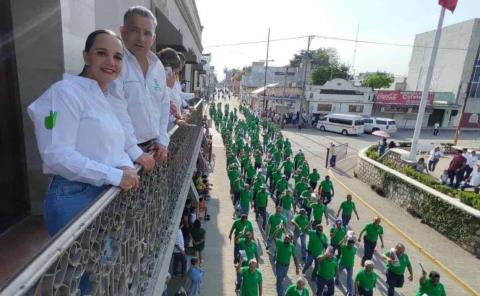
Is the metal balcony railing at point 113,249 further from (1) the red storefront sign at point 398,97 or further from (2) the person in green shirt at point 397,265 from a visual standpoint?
(1) the red storefront sign at point 398,97

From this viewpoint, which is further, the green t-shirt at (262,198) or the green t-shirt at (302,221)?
the green t-shirt at (262,198)

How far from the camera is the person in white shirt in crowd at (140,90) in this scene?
101 inches

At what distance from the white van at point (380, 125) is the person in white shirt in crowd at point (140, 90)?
123ft

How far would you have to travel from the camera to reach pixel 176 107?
191 inches

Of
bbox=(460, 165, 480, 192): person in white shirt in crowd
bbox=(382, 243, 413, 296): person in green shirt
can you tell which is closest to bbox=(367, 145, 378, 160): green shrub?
bbox=(460, 165, 480, 192): person in white shirt in crowd

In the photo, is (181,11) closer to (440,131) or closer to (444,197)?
(444,197)

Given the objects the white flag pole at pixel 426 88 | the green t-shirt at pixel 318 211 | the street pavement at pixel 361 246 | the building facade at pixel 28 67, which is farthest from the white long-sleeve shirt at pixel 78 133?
the white flag pole at pixel 426 88

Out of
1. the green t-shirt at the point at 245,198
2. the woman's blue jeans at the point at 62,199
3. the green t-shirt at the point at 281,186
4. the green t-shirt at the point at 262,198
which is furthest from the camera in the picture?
the green t-shirt at the point at 281,186

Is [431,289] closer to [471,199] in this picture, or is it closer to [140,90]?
[471,199]

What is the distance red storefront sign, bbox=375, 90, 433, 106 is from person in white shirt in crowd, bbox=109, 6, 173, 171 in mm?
41846

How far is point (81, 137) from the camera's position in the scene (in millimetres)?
1979

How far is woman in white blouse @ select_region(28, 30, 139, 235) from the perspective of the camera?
1.77m

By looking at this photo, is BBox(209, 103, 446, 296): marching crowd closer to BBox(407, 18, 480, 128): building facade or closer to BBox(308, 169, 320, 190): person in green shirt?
BBox(308, 169, 320, 190): person in green shirt

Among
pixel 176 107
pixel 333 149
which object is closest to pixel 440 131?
pixel 333 149
